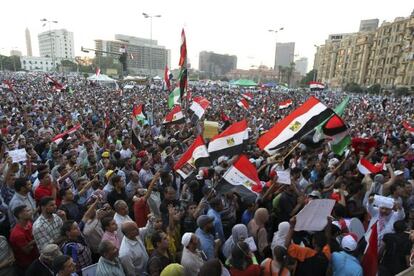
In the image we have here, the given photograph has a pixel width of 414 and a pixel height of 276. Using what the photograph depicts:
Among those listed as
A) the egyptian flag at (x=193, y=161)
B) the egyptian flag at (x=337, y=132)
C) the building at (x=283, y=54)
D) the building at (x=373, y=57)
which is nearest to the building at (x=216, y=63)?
the building at (x=283, y=54)

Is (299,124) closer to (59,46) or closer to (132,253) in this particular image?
(132,253)

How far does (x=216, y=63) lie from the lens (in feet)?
546

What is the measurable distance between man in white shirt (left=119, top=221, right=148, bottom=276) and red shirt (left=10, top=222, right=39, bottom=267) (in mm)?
1044

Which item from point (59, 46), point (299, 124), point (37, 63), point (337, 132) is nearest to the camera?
point (299, 124)

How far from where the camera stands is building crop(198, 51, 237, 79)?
163m

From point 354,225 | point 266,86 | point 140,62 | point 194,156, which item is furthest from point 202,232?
point 140,62

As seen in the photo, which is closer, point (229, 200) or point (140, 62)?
point (229, 200)

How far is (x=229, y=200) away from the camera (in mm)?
4871

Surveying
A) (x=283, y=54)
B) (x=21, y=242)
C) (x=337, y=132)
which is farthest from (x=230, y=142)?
(x=283, y=54)

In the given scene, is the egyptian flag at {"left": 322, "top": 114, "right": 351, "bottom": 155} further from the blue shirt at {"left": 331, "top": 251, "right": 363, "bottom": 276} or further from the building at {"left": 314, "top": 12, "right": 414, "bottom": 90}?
the building at {"left": 314, "top": 12, "right": 414, "bottom": 90}

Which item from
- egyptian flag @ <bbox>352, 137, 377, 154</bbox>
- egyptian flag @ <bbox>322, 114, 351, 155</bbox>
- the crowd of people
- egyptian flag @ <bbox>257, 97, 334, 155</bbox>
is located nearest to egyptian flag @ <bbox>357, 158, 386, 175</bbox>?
the crowd of people

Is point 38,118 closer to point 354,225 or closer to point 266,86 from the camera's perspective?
point 354,225

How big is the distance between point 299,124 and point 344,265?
2.37 meters

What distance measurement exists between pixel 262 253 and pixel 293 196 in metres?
1.37
